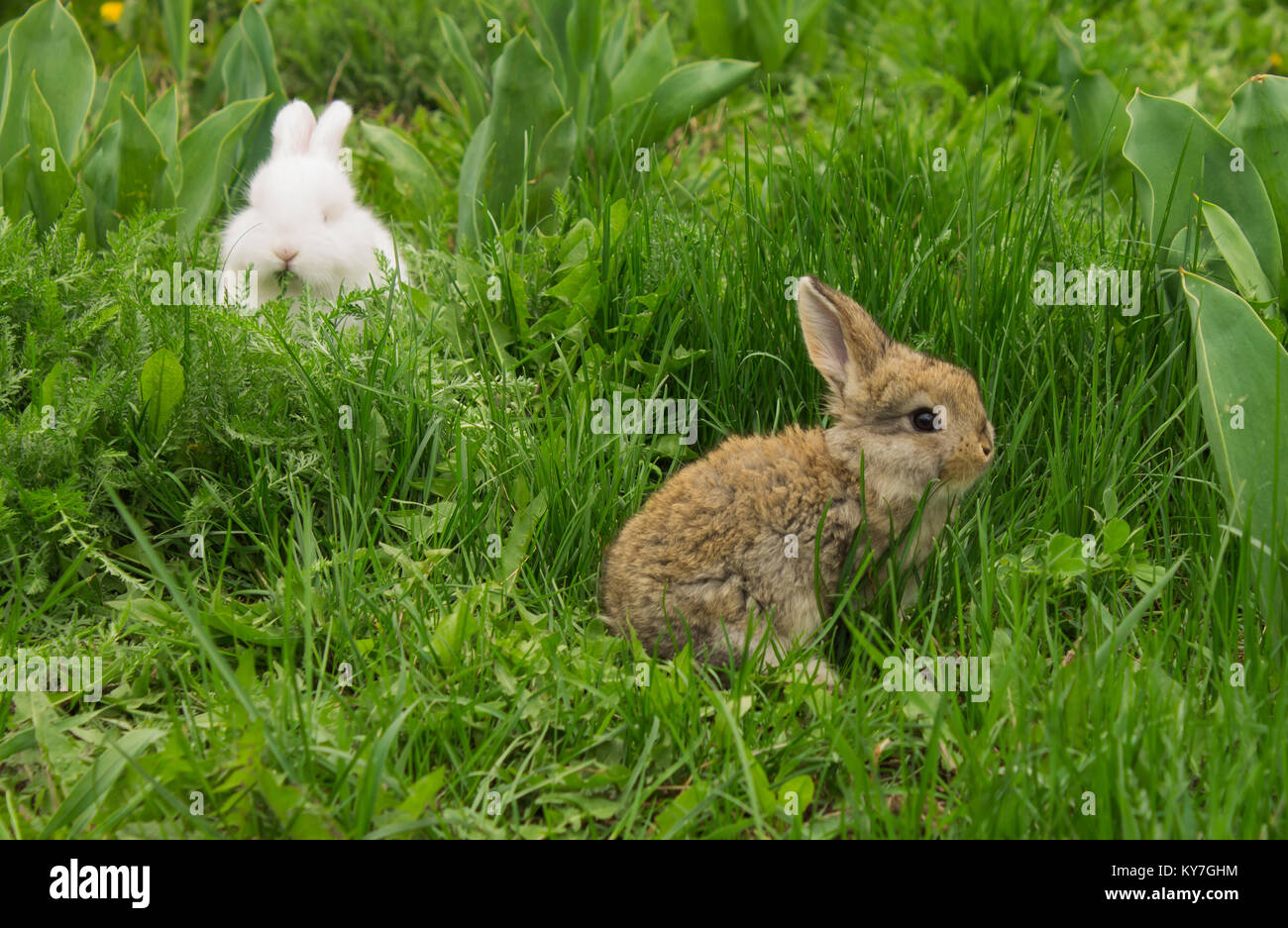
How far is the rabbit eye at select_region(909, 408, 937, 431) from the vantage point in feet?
10.5

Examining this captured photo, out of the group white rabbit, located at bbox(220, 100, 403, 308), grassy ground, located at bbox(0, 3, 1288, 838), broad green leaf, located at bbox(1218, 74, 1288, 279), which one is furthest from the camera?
white rabbit, located at bbox(220, 100, 403, 308)

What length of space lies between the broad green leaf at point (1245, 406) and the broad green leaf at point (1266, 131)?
0.76 metres

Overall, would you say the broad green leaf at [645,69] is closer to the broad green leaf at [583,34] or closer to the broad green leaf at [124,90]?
the broad green leaf at [583,34]

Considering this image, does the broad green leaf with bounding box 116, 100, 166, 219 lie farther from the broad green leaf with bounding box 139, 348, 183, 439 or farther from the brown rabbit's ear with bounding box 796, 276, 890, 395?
the brown rabbit's ear with bounding box 796, 276, 890, 395

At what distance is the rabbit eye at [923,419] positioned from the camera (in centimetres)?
320

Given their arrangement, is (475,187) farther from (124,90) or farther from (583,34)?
(124,90)

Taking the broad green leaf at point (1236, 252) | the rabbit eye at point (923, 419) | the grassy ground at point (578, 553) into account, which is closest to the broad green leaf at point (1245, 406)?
the grassy ground at point (578, 553)

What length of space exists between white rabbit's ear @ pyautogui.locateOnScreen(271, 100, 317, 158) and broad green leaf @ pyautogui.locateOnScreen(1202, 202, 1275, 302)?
10.8 ft

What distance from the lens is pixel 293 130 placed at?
462cm

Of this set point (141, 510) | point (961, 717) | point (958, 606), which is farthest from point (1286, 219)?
point (141, 510)

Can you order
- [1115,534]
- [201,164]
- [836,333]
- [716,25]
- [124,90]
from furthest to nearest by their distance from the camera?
[716,25], [124,90], [201,164], [836,333], [1115,534]

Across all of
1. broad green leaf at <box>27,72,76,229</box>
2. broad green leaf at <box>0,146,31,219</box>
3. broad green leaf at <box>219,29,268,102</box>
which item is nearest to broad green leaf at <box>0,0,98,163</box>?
broad green leaf at <box>27,72,76,229</box>

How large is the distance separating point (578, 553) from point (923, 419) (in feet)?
3.48

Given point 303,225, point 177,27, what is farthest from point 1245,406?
point 177,27
